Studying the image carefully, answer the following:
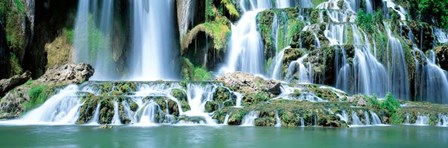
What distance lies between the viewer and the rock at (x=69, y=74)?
21312 mm

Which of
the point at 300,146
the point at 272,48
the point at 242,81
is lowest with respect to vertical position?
the point at 300,146

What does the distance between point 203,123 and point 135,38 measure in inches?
550

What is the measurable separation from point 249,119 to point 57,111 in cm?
682

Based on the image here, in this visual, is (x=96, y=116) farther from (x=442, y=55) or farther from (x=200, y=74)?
(x=442, y=55)

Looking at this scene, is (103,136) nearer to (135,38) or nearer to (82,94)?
(82,94)

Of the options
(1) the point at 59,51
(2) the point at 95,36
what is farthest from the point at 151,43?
(1) the point at 59,51

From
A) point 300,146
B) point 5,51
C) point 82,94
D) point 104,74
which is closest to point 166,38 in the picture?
point 104,74

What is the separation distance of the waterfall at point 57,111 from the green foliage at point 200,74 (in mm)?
10804

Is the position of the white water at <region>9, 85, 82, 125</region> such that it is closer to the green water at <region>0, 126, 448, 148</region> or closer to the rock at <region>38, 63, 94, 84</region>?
the green water at <region>0, 126, 448, 148</region>

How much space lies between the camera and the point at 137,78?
2816 cm

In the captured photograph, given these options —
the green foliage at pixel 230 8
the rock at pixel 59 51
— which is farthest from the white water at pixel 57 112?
the green foliage at pixel 230 8

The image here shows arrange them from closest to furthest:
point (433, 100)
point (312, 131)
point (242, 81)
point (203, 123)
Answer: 1. point (312, 131)
2. point (203, 123)
3. point (242, 81)
4. point (433, 100)

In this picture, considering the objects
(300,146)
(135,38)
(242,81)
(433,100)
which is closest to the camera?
(300,146)

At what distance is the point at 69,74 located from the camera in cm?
2150
